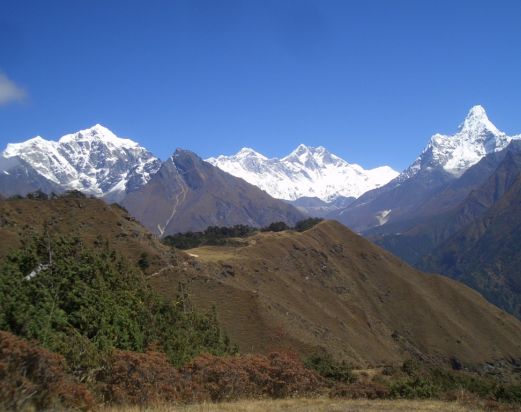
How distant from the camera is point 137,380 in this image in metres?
18.5

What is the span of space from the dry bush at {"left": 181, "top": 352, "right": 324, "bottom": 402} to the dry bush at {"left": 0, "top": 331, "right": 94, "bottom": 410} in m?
5.67

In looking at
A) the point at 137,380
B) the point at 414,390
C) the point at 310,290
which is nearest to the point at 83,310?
the point at 137,380

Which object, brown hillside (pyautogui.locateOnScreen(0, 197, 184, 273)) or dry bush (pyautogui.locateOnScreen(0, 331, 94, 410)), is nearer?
dry bush (pyautogui.locateOnScreen(0, 331, 94, 410))

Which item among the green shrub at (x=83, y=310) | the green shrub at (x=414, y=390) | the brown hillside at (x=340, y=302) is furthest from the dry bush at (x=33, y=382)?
the brown hillside at (x=340, y=302)

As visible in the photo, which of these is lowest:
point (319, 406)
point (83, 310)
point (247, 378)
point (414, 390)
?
point (414, 390)

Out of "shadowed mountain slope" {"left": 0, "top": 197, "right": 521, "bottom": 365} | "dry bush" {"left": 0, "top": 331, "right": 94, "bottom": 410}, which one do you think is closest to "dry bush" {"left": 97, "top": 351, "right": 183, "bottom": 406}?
"dry bush" {"left": 0, "top": 331, "right": 94, "bottom": 410}

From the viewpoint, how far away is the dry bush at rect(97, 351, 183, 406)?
58.2 ft

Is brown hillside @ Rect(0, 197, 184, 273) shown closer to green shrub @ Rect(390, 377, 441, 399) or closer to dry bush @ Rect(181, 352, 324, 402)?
dry bush @ Rect(181, 352, 324, 402)

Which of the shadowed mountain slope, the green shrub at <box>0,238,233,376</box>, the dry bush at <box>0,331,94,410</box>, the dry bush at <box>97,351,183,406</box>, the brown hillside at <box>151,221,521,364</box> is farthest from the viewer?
the brown hillside at <box>151,221,521,364</box>

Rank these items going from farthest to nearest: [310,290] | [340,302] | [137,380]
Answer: [340,302], [310,290], [137,380]

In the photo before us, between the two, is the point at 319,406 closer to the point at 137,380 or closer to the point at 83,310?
the point at 137,380

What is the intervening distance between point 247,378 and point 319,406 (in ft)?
14.3

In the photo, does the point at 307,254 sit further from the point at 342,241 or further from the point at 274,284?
the point at 274,284

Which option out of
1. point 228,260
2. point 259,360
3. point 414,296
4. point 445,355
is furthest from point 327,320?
point 259,360
